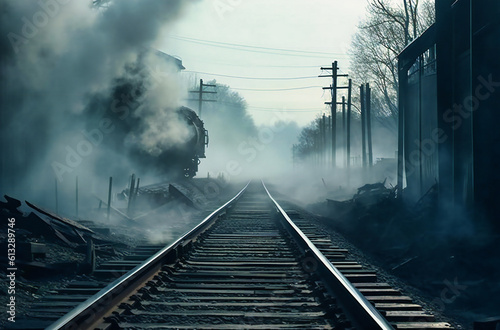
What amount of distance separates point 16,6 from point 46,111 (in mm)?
2504

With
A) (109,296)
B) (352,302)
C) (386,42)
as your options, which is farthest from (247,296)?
(386,42)

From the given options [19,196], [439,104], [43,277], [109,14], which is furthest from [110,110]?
[43,277]

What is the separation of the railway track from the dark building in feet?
11.4

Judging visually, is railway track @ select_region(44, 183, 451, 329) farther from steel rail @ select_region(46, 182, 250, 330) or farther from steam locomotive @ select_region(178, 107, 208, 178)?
steam locomotive @ select_region(178, 107, 208, 178)

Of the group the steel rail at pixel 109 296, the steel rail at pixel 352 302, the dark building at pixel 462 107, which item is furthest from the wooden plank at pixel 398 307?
the dark building at pixel 462 107

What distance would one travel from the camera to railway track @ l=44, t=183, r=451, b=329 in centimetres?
411

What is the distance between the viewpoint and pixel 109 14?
15.9 metres

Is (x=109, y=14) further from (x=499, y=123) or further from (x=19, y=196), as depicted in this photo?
(x=499, y=123)

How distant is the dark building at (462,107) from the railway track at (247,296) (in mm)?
3486

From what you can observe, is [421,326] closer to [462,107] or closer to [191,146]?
[462,107]

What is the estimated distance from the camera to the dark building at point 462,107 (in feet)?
31.2

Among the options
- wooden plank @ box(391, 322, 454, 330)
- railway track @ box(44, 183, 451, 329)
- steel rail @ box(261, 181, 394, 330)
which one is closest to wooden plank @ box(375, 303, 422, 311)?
railway track @ box(44, 183, 451, 329)

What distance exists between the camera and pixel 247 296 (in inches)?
202

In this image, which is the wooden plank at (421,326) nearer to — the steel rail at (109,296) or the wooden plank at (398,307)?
the wooden plank at (398,307)
